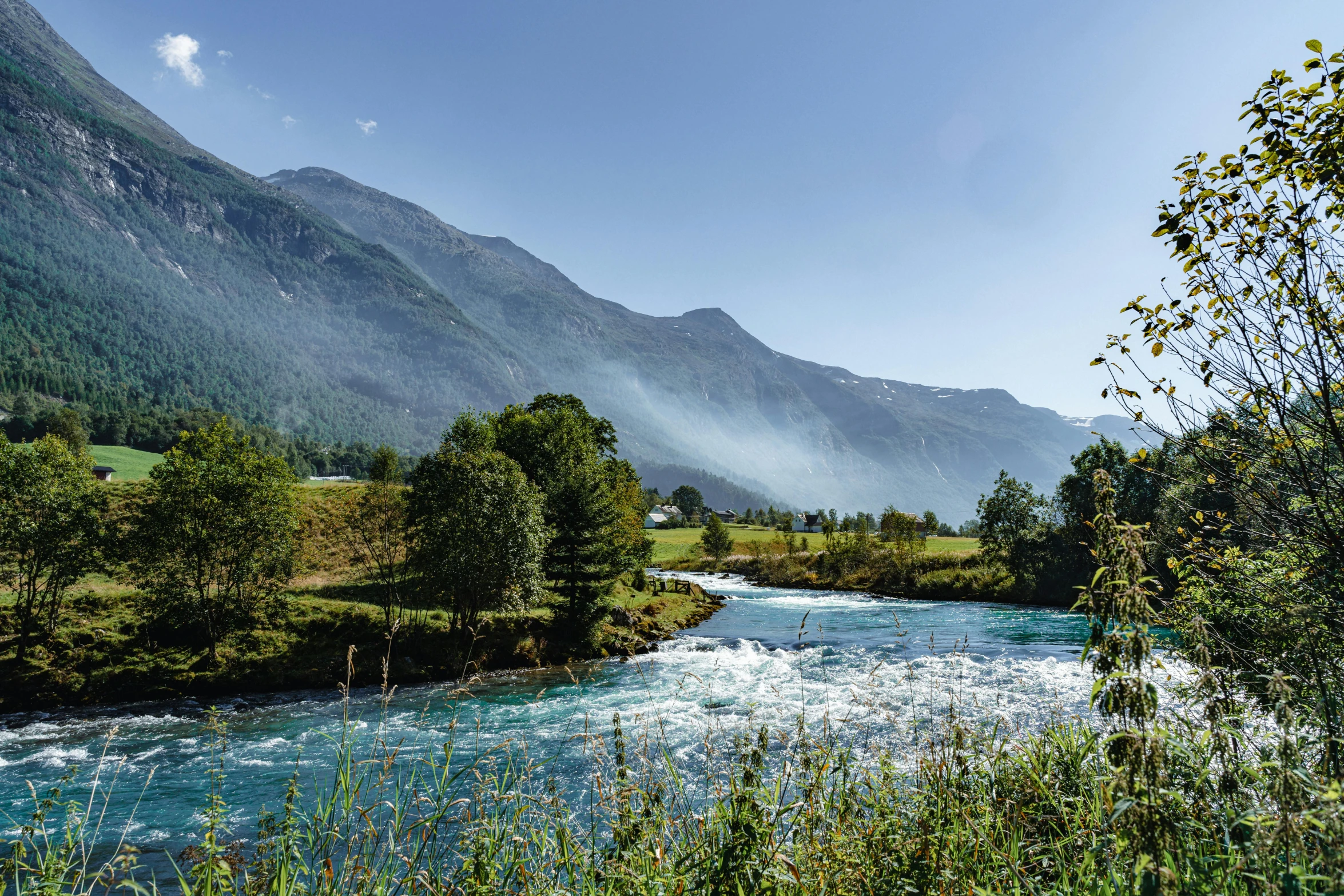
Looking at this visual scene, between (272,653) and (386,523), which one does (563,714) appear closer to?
(272,653)

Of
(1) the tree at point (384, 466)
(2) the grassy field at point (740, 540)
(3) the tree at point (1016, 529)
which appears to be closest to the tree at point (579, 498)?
(1) the tree at point (384, 466)

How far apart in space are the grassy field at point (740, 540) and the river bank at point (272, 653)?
3642cm

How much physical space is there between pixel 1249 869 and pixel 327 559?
139 feet

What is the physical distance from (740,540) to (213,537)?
2884 inches

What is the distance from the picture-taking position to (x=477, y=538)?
25391mm

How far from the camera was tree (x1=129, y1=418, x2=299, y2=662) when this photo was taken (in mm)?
22719

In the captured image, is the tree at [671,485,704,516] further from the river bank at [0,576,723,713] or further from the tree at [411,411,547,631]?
the tree at [411,411,547,631]

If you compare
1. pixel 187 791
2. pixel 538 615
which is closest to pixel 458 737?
pixel 187 791

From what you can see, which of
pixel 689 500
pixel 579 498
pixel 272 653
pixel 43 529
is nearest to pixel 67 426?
pixel 43 529

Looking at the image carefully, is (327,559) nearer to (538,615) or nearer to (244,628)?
(244,628)

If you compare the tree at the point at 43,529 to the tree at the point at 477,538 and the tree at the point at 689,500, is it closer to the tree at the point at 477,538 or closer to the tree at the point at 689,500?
the tree at the point at 477,538

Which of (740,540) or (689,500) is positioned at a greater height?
(689,500)

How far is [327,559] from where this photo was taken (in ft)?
123

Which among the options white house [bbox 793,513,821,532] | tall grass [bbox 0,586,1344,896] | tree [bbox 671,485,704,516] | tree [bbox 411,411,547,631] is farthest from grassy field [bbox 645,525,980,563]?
tall grass [bbox 0,586,1344,896]
